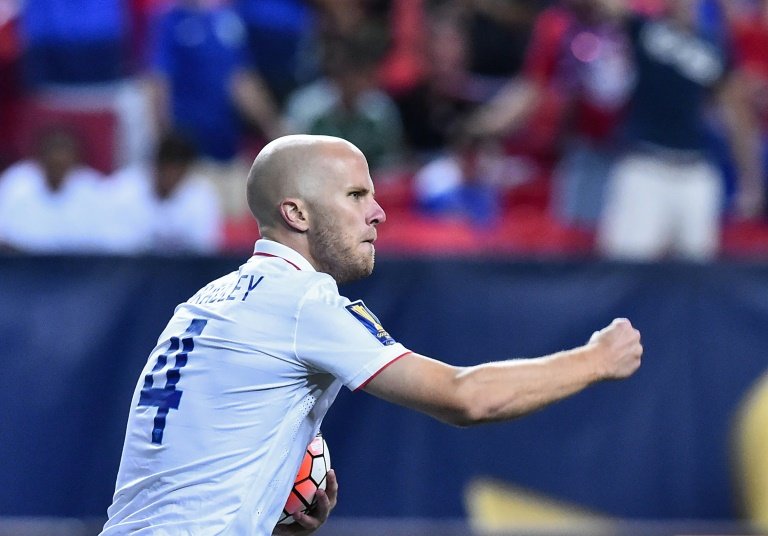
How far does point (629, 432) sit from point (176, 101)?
4.33m

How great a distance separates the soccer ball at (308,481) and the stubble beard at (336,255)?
0.53m

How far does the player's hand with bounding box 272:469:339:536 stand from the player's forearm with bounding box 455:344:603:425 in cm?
70

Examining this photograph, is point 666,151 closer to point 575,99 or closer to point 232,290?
point 575,99

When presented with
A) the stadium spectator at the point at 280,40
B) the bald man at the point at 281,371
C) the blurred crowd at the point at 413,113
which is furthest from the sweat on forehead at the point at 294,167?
the stadium spectator at the point at 280,40

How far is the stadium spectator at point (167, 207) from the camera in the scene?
823 centimetres

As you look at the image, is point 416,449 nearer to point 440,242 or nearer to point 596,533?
point 596,533

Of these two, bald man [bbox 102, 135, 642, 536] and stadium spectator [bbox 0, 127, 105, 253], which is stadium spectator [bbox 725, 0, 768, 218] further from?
bald man [bbox 102, 135, 642, 536]

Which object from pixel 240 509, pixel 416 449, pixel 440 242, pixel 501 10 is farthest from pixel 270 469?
pixel 501 10

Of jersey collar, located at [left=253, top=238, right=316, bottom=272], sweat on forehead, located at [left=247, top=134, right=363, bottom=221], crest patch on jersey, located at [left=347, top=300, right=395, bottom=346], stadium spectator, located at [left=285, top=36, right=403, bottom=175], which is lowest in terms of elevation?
crest patch on jersey, located at [left=347, top=300, right=395, bottom=346]

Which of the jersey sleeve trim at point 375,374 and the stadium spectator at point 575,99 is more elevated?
the stadium spectator at point 575,99

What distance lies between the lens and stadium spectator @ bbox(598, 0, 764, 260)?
875cm

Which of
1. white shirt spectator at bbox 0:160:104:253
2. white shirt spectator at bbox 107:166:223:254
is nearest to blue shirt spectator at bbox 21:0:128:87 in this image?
white shirt spectator at bbox 0:160:104:253

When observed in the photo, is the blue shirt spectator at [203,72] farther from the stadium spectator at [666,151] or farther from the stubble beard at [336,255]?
the stubble beard at [336,255]

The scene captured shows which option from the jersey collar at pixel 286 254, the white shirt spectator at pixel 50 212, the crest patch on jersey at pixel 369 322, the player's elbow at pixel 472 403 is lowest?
the white shirt spectator at pixel 50 212
